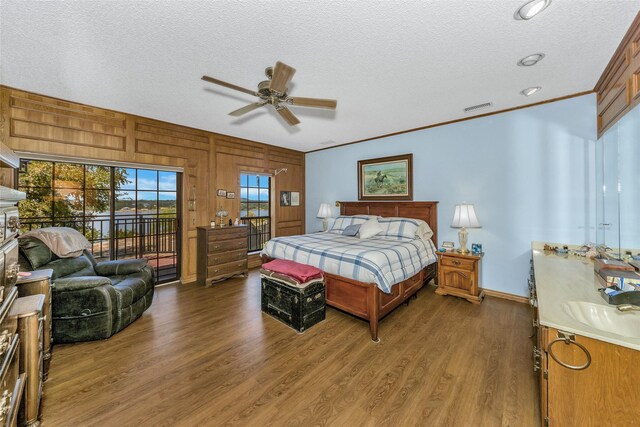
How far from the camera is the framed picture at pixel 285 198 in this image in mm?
5959

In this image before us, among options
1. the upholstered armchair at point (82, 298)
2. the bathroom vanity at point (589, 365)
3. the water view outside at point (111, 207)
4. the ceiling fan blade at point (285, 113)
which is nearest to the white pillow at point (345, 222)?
the ceiling fan blade at point (285, 113)

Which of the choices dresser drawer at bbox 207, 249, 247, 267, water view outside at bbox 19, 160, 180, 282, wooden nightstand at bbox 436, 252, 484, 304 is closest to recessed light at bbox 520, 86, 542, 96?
wooden nightstand at bbox 436, 252, 484, 304

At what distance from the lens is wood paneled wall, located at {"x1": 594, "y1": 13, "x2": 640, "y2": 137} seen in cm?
191

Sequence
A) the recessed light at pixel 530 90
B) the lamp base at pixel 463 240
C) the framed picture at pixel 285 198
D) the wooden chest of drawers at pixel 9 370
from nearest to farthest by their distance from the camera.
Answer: the wooden chest of drawers at pixel 9 370
the recessed light at pixel 530 90
the lamp base at pixel 463 240
the framed picture at pixel 285 198

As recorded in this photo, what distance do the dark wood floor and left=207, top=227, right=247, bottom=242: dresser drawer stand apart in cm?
145

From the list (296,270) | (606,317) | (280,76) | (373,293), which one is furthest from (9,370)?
(606,317)

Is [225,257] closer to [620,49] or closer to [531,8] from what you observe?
[531,8]

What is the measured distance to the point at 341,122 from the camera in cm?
410

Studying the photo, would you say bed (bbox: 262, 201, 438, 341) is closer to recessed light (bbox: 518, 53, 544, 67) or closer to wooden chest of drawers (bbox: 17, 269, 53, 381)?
recessed light (bbox: 518, 53, 544, 67)

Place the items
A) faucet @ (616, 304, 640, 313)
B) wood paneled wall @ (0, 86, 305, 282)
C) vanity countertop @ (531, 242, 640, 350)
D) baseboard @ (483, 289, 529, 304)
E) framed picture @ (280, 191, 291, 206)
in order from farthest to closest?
framed picture @ (280, 191, 291, 206), baseboard @ (483, 289, 529, 304), wood paneled wall @ (0, 86, 305, 282), faucet @ (616, 304, 640, 313), vanity countertop @ (531, 242, 640, 350)

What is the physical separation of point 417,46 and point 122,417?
3520mm

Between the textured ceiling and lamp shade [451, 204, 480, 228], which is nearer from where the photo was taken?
the textured ceiling

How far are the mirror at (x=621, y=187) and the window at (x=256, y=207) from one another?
5104 mm

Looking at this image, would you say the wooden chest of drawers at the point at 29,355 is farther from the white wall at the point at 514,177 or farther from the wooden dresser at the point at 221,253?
the white wall at the point at 514,177
